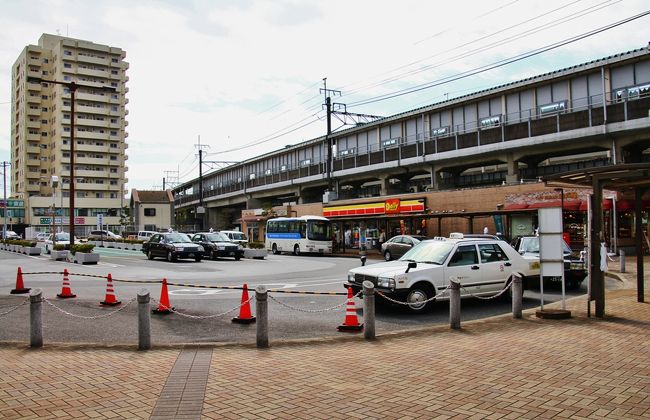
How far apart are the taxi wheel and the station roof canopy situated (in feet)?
10.9

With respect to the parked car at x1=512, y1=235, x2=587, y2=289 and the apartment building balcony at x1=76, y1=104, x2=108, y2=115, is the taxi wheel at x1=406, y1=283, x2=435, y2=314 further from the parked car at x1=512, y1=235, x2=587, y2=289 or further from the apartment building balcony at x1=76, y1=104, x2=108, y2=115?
the apartment building balcony at x1=76, y1=104, x2=108, y2=115

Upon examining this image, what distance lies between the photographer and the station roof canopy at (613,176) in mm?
9694

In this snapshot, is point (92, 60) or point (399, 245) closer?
point (399, 245)

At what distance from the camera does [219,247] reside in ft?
100

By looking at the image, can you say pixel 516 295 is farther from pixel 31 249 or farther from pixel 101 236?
pixel 101 236

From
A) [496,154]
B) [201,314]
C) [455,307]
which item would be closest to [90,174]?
[496,154]

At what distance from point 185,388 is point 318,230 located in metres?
33.0

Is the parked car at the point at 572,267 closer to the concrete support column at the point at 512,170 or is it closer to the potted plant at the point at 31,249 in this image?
the concrete support column at the point at 512,170

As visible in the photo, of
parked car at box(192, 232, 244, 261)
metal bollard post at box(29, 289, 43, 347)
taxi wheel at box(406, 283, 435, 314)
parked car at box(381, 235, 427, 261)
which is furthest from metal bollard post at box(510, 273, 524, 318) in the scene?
parked car at box(192, 232, 244, 261)

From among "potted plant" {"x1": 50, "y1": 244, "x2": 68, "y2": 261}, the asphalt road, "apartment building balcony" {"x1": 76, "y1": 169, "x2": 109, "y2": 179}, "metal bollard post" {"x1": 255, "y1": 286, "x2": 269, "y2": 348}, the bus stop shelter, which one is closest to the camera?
"metal bollard post" {"x1": 255, "y1": 286, "x2": 269, "y2": 348}

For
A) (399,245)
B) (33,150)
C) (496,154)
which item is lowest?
(399,245)

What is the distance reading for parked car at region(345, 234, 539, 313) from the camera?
36.9 feet

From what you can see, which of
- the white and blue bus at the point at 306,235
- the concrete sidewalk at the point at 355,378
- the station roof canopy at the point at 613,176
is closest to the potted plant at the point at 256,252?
the white and blue bus at the point at 306,235

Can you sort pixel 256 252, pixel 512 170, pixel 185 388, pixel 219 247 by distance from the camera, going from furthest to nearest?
pixel 512 170 → pixel 256 252 → pixel 219 247 → pixel 185 388
